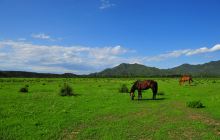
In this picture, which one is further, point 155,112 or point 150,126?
point 155,112

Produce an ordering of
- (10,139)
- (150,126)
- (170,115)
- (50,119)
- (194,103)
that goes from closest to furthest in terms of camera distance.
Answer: (10,139) < (150,126) < (50,119) < (170,115) < (194,103)

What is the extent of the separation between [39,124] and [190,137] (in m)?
7.73

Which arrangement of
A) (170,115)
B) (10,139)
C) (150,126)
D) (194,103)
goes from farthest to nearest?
(194,103), (170,115), (150,126), (10,139)

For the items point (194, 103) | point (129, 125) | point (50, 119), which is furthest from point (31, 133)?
point (194, 103)

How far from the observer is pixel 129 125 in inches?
659

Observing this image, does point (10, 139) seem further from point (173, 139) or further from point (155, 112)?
point (155, 112)

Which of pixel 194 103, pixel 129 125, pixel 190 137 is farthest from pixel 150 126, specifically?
pixel 194 103

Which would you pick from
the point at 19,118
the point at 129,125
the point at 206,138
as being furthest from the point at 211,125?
the point at 19,118

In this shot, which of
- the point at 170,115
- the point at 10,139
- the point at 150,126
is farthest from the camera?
the point at 170,115

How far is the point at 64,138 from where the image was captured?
13.9 meters

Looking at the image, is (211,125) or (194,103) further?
(194,103)

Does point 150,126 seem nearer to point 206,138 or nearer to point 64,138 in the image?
point 206,138

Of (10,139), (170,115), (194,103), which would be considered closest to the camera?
(10,139)

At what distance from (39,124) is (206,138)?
840 centimetres
